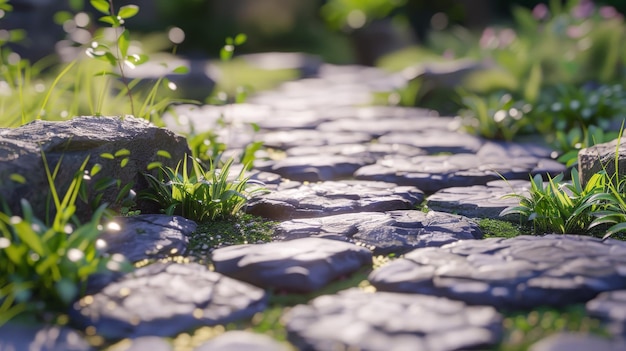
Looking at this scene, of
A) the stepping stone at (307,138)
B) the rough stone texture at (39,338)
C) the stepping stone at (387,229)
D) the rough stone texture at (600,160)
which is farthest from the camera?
the stepping stone at (307,138)

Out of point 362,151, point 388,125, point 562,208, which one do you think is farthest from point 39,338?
point 388,125

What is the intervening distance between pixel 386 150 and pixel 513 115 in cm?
101

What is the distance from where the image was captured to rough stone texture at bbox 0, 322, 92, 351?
1.50m

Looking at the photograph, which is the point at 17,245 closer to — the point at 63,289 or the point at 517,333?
the point at 63,289

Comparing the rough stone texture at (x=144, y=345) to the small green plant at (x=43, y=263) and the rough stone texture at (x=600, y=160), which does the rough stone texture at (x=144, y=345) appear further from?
the rough stone texture at (x=600, y=160)

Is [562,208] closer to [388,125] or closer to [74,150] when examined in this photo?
[74,150]

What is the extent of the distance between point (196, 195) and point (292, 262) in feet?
2.32

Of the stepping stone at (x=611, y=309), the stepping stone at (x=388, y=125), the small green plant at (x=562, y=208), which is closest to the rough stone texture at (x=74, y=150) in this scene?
the small green plant at (x=562, y=208)

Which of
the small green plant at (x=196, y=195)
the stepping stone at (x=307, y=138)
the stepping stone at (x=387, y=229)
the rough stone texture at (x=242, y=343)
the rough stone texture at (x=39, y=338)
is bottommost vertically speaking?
the rough stone texture at (x=242, y=343)

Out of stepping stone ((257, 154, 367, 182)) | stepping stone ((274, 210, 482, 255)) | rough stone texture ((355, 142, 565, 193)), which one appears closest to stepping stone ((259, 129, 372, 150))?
stepping stone ((257, 154, 367, 182))

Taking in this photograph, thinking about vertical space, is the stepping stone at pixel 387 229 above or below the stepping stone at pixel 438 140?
below

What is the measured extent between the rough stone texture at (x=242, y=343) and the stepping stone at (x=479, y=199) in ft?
4.14

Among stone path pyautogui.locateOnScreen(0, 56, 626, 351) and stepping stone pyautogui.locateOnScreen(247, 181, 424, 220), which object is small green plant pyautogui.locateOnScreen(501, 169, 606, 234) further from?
stepping stone pyautogui.locateOnScreen(247, 181, 424, 220)

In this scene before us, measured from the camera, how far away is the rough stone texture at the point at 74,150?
6.43ft
